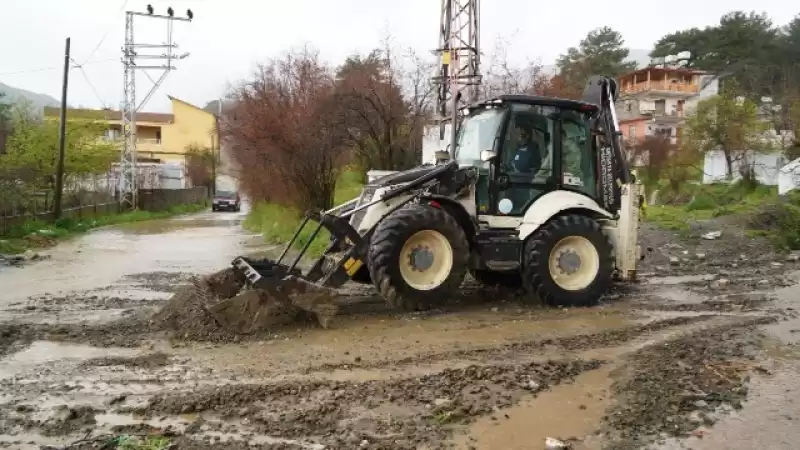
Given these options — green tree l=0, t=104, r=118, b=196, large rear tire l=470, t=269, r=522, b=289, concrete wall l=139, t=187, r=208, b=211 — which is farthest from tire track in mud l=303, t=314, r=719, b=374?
concrete wall l=139, t=187, r=208, b=211

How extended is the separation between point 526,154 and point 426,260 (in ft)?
6.39

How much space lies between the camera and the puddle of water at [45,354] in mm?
6008

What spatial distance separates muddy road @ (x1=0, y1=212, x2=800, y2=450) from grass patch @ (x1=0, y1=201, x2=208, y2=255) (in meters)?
8.95

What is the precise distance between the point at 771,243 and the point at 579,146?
707cm

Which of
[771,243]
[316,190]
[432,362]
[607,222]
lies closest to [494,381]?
[432,362]

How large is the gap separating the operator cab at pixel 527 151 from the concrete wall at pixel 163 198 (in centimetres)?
3166

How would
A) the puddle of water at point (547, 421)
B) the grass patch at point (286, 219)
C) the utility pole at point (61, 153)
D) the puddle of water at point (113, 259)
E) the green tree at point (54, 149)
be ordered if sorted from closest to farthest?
the puddle of water at point (547, 421) < the puddle of water at point (113, 259) < the grass patch at point (286, 219) < the utility pole at point (61, 153) < the green tree at point (54, 149)

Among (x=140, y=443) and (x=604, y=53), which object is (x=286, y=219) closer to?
(x=140, y=443)

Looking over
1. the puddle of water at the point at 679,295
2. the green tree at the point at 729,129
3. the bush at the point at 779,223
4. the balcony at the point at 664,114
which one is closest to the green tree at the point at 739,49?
the balcony at the point at 664,114

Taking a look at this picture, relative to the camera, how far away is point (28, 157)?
26984mm

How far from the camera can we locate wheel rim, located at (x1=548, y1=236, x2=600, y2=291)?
857 cm

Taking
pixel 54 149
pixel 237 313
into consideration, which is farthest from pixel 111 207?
pixel 237 313

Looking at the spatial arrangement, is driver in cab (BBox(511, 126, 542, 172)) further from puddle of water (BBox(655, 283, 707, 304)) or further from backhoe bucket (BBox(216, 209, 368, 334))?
Answer: puddle of water (BBox(655, 283, 707, 304))

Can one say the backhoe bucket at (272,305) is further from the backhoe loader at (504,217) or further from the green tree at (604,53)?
the green tree at (604,53)
